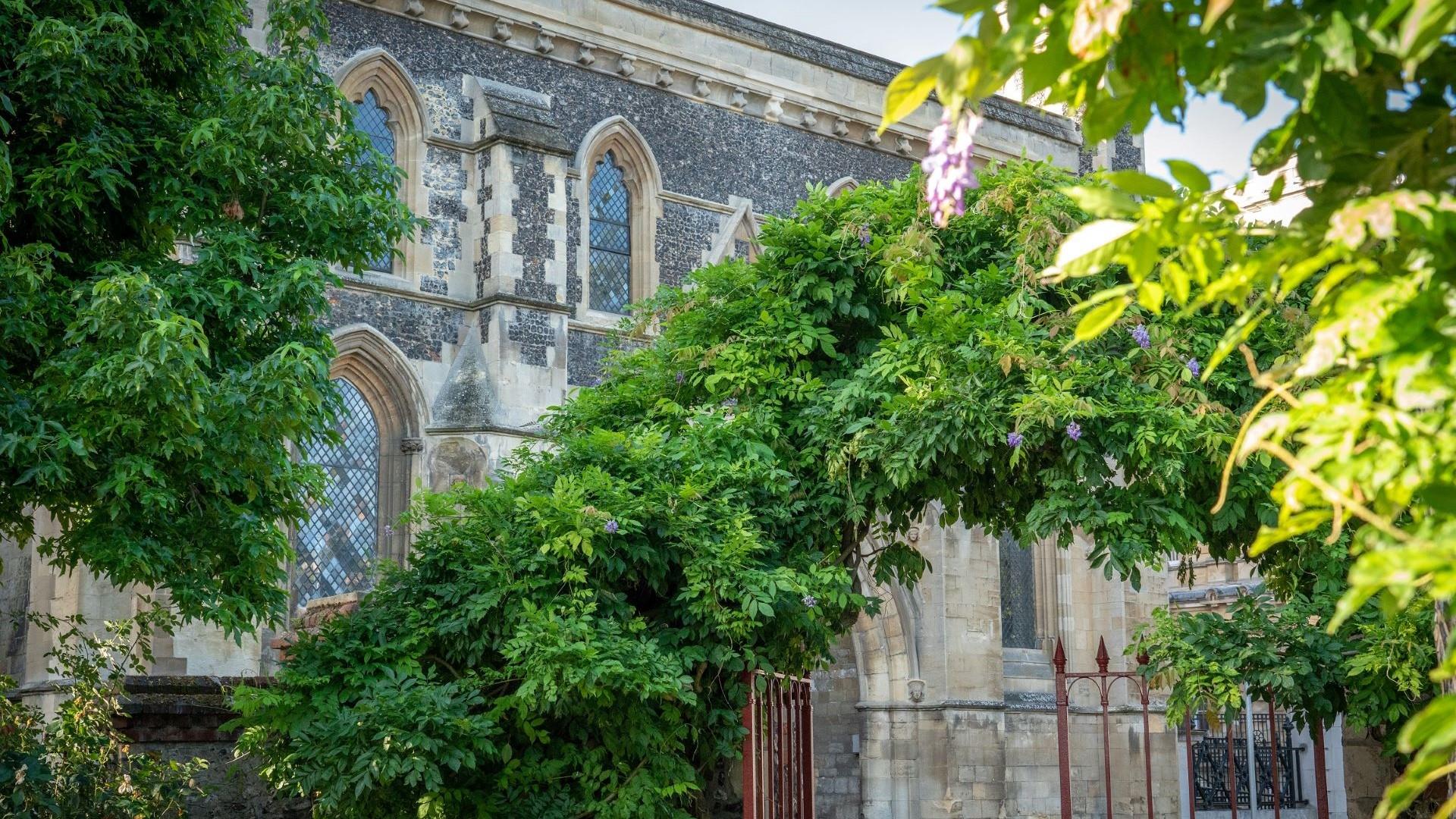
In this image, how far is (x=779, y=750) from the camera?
809 centimetres

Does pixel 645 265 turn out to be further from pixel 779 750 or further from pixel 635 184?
pixel 779 750

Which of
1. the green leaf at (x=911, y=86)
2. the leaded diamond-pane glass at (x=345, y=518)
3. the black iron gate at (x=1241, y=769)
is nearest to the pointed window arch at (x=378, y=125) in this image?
the leaded diamond-pane glass at (x=345, y=518)

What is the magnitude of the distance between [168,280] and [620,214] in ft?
35.9

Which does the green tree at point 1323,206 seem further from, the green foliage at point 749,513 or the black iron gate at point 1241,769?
the black iron gate at point 1241,769

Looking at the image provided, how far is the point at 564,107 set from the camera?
17.2 m

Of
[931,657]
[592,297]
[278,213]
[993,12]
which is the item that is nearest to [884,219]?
[278,213]

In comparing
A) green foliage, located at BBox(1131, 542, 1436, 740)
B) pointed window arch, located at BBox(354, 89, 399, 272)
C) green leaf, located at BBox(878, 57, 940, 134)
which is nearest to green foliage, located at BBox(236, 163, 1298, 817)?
green foliage, located at BBox(1131, 542, 1436, 740)

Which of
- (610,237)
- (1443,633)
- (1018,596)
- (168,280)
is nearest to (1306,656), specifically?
(1443,633)

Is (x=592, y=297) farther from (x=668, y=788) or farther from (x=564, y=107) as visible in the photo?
(x=668, y=788)

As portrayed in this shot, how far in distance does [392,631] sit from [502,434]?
25.1 feet

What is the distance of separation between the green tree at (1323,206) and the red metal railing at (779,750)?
5.81 metres

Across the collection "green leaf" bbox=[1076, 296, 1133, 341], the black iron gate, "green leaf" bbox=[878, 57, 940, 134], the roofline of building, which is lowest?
the black iron gate

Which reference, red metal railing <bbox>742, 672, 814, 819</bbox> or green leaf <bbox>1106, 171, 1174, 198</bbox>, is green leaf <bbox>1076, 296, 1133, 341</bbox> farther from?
red metal railing <bbox>742, 672, 814, 819</bbox>

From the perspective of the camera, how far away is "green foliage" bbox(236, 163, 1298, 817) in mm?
6984
